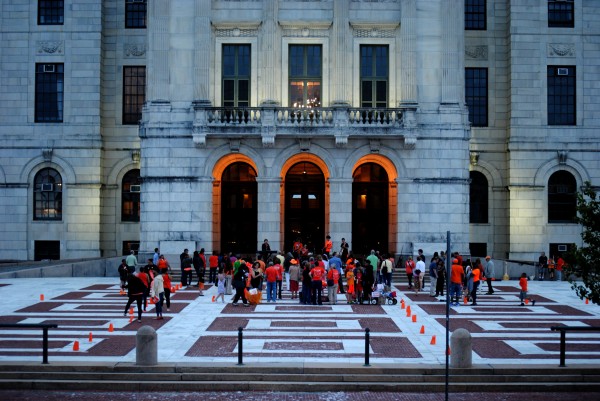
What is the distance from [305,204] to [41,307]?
61.5 feet

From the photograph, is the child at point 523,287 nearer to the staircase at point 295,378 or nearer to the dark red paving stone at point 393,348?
the dark red paving stone at point 393,348

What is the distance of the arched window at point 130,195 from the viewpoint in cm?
4972

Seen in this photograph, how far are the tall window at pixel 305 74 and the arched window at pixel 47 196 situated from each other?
16.4 metres

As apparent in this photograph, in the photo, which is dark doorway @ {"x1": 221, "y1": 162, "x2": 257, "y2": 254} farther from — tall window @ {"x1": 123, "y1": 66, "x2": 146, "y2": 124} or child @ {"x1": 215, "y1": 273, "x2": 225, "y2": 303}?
child @ {"x1": 215, "y1": 273, "x2": 225, "y2": 303}

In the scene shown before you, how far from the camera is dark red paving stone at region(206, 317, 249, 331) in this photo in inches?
946

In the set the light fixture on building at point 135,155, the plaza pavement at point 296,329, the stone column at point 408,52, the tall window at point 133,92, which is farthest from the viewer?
the tall window at point 133,92

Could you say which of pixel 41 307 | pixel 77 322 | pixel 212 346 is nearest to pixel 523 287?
pixel 212 346

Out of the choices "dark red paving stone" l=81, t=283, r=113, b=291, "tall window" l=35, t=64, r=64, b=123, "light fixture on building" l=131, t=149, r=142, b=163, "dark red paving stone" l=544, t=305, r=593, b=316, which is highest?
"tall window" l=35, t=64, r=64, b=123

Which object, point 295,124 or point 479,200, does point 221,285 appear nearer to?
point 295,124

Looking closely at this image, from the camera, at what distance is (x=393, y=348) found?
2106 cm

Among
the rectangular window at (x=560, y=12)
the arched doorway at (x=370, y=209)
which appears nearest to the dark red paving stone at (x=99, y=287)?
the arched doorway at (x=370, y=209)

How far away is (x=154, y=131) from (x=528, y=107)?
2238 centimetres

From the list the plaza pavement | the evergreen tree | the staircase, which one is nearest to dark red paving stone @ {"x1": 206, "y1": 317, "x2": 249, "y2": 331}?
the plaza pavement

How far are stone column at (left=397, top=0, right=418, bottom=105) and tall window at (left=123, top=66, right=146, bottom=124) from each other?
17.2 meters
